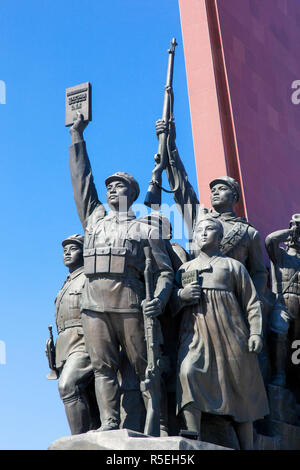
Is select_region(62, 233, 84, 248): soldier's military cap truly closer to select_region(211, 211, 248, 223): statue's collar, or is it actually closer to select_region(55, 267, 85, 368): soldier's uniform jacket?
select_region(55, 267, 85, 368): soldier's uniform jacket

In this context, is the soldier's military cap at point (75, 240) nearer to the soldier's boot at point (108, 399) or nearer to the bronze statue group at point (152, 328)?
the bronze statue group at point (152, 328)

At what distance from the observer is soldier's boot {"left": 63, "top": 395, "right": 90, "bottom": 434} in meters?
8.28

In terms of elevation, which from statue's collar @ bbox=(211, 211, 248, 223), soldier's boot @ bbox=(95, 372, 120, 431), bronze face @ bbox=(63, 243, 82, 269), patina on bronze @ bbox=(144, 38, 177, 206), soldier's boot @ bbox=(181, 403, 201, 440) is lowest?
soldier's boot @ bbox=(181, 403, 201, 440)

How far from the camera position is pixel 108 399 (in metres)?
7.71

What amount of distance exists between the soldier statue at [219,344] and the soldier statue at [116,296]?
1.12ft

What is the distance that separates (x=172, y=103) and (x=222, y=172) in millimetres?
1211

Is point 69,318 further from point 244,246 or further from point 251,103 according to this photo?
point 251,103

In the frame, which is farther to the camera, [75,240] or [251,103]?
[251,103]

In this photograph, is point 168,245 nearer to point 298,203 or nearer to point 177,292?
point 177,292

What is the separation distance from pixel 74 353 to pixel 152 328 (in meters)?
1.22

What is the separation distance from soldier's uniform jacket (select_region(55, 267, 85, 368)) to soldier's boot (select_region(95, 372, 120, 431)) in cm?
86

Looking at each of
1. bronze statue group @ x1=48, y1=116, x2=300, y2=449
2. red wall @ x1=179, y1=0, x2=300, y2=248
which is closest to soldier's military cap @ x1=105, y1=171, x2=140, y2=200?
bronze statue group @ x1=48, y1=116, x2=300, y2=449

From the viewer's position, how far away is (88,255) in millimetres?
8055

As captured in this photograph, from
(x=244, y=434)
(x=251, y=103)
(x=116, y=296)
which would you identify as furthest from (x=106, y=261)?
(x=251, y=103)
